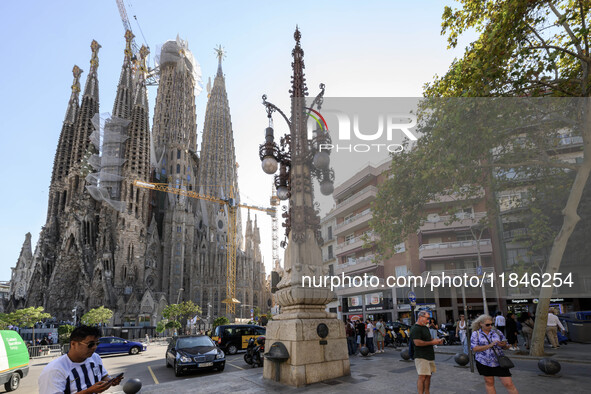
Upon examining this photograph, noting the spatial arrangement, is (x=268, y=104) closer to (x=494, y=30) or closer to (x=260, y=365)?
(x=494, y=30)

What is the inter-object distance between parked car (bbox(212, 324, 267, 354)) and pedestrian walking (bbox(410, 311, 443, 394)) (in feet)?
46.2

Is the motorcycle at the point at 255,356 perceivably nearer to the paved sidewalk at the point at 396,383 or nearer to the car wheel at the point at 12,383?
the paved sidewalk at the point at 396,383

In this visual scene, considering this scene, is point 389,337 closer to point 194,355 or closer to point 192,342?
point 192,342

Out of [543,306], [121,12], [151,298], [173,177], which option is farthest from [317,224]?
[121,12]

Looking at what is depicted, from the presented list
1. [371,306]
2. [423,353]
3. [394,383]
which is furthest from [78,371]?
[371,306]

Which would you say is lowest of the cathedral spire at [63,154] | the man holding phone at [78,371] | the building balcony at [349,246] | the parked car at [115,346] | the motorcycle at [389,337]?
the parked car at [115,346]

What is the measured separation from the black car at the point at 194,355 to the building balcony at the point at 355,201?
17123mm

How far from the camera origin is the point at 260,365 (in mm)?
12672

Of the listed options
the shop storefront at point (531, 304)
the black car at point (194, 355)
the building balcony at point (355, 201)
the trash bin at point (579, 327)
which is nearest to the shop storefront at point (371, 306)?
the building balcony at point (355, 201)

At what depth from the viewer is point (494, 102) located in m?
11.6

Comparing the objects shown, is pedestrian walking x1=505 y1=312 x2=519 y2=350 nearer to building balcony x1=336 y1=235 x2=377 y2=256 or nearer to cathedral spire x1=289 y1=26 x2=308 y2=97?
cathedral spire x1=289 y1=26 x2=308 y2=97

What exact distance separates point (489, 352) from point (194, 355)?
9553 millimetres

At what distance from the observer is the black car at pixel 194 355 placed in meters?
11.4

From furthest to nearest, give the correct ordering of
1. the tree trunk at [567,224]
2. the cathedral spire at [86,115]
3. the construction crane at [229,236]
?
the construction crane at [229,236] → the cathedral spire at [86,115] → the tree trunk at [567,224]
